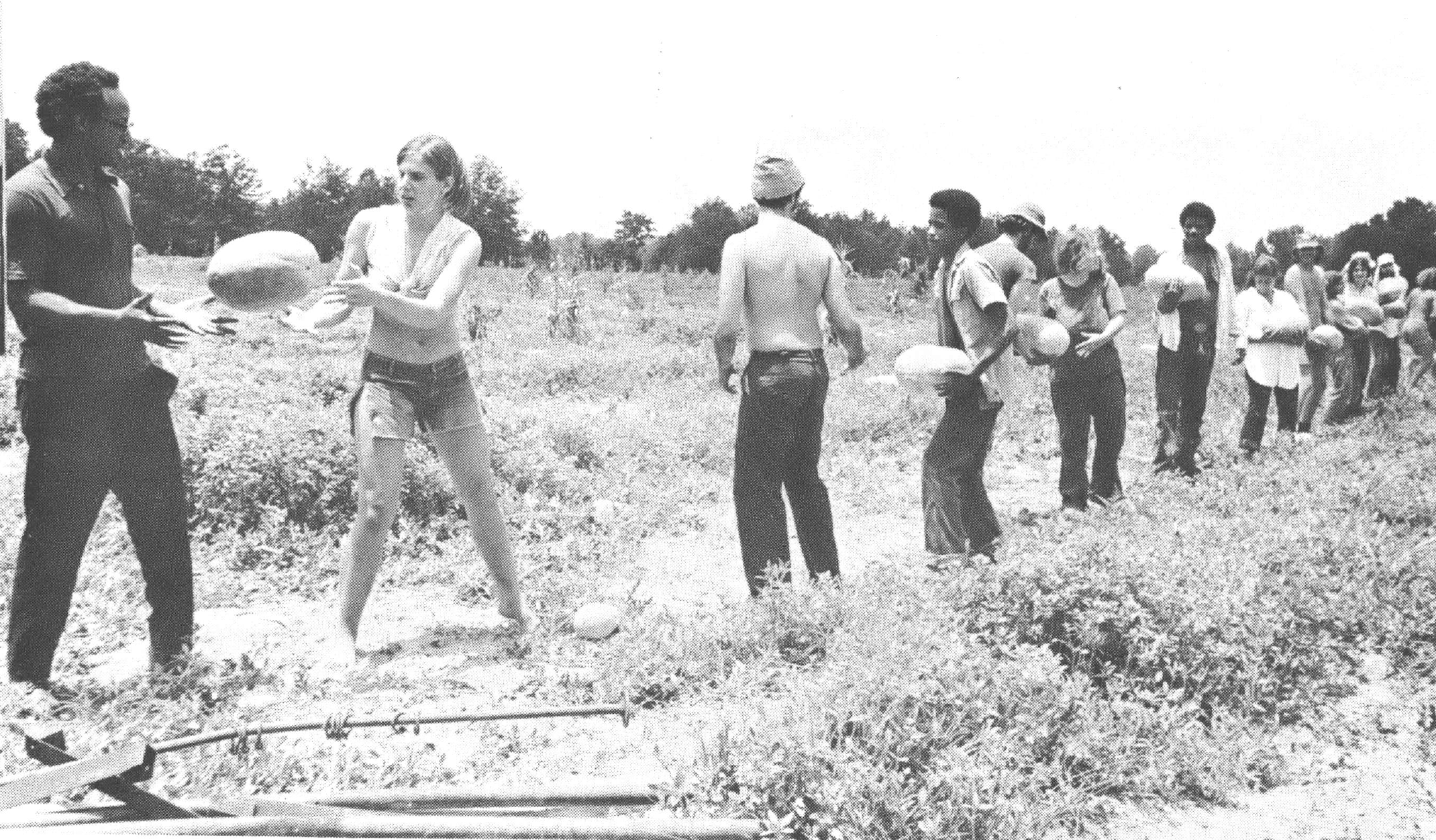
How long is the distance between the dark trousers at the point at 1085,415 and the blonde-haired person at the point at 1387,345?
19.1ft

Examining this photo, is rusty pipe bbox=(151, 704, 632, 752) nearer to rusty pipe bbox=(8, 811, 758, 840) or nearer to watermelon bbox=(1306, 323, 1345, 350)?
rusty pipe bbox=(8, 811, 758, 840)

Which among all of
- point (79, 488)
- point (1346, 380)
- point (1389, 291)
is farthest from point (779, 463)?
point (1389, 291)

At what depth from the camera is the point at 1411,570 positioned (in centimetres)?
491

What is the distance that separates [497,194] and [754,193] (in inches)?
1562

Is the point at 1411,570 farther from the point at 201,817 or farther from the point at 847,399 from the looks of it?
the point at 847,399

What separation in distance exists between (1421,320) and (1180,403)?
583 centimetres

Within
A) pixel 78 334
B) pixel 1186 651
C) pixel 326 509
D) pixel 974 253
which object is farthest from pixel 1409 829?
pixel 326 509

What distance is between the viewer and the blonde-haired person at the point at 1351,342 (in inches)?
400

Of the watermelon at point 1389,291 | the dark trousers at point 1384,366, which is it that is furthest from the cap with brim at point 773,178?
the watermelon at point 1389,291

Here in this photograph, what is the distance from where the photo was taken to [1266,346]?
27.9 ft

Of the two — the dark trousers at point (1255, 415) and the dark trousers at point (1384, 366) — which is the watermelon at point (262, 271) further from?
the dark trousers at point (1384, 366)

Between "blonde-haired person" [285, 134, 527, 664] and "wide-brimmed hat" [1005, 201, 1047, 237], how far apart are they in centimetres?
270

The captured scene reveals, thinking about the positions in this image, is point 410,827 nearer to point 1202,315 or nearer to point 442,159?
point 442,159

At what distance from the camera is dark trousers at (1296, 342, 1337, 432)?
9547mm
